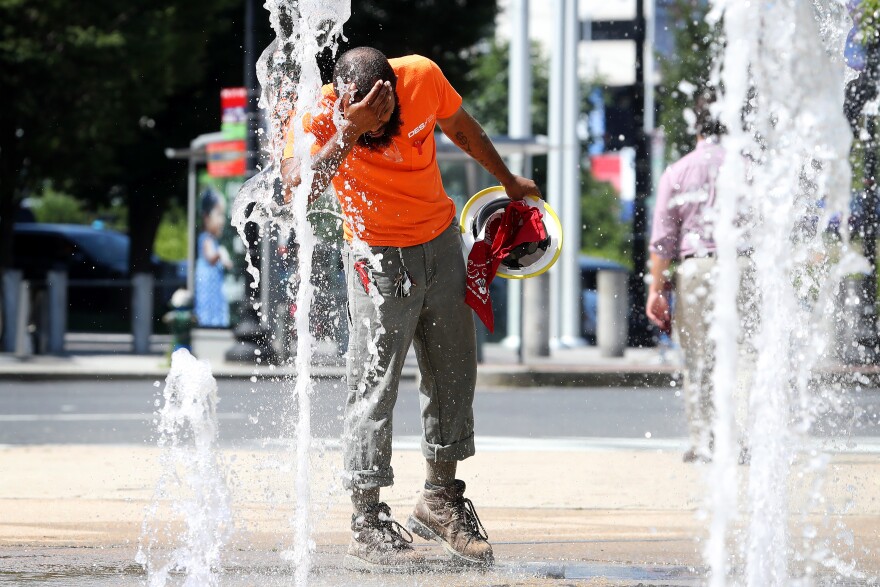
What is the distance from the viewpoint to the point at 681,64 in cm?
2359

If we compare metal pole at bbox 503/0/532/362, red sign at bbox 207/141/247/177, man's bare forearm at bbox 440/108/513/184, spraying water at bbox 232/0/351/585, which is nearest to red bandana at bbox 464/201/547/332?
man's bare forearm at bbox 440/108/513/184

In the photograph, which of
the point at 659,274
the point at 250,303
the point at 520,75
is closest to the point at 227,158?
the point at 250,303

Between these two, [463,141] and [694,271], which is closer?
[463,141]

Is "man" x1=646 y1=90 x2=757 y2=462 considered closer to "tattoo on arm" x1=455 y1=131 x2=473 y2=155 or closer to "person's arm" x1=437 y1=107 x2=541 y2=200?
"person's arm" x1=437 y1=107 x2=541 y2=200

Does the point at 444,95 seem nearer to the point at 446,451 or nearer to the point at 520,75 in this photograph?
the point at 446,451

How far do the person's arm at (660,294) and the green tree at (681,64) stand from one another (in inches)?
437

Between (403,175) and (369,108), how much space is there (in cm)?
34

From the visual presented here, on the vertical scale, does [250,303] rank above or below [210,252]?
below

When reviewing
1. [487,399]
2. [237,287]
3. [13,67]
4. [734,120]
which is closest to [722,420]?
[734,120]

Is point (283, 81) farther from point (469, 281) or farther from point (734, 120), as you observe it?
point (734, 120)

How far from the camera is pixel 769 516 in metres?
4.26

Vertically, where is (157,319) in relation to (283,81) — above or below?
below

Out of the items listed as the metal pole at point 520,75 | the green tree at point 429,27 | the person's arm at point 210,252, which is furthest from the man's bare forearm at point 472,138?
the green tree at point 429,27

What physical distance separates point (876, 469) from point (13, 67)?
1813cm
